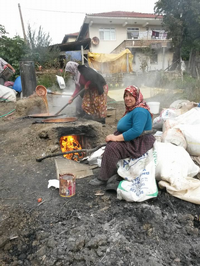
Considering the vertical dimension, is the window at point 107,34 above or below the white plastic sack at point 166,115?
above

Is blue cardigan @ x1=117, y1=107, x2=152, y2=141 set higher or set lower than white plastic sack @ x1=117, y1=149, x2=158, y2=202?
higher

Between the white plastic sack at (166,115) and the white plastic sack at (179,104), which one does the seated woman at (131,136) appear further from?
the white plastic sack at (179,104)

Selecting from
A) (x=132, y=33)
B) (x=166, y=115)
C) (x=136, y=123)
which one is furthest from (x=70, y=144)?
(x=132, y=33)

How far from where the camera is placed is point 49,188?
9.51 ft

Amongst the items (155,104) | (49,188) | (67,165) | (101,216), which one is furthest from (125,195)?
(155,104)

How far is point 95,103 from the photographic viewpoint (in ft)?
17.8

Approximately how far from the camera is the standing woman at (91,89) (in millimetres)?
5113

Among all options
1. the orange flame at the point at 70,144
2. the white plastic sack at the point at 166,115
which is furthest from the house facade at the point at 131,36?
the orange flame at the point at 70,144

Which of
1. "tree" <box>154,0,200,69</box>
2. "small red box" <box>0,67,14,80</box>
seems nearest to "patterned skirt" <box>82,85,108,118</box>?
"small red box" <box>0,67,14,80</box>

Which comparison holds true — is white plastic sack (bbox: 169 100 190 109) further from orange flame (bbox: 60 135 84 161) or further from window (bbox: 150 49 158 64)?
window (bbox: 150 49 158 64)

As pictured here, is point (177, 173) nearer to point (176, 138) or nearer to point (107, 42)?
point (176, 138)

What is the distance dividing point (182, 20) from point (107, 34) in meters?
7.55

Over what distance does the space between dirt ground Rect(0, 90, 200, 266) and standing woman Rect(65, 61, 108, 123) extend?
2737mm

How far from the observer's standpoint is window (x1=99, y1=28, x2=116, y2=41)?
20719mm
